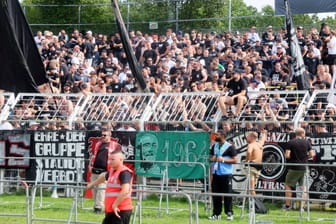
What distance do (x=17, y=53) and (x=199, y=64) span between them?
8146 mm

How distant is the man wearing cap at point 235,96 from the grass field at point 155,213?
8.83 ft

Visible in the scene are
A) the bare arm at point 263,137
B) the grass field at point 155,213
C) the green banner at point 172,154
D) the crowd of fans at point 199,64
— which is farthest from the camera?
the crowd of fans at point 199,64

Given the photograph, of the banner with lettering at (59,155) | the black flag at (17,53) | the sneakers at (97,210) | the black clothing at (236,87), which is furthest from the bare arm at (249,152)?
the black flag at (17,53)

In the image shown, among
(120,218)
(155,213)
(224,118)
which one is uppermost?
(224,118)

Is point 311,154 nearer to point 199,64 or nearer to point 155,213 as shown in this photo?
point 155,213

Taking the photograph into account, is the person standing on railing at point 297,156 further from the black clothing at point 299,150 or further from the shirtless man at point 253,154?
the shirtless man at point 253,154

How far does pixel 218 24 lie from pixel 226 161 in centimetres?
2631

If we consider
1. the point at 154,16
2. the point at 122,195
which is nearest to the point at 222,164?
the point at 122,195


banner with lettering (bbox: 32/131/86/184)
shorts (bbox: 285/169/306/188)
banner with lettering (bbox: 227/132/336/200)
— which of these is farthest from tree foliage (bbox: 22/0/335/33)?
shorts (bbox: 285/169/306/188)

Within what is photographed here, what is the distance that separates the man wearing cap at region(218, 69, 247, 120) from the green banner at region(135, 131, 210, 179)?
1.18 meters

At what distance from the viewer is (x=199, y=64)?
29.0 meters

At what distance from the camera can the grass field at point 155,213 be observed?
18844mm

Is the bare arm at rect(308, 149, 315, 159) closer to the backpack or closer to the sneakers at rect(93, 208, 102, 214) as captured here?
the backpack

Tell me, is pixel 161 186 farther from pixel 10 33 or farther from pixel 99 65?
pixel 99 65
